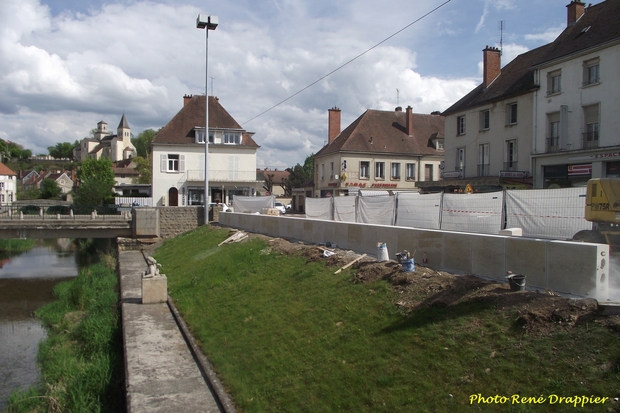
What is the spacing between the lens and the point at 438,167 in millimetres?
53000

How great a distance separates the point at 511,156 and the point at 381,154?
16559mm

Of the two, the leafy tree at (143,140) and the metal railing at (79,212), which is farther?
the leafy tree at (143,140)

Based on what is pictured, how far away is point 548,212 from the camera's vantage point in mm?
12430

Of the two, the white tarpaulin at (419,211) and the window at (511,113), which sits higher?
the window at (511,113)

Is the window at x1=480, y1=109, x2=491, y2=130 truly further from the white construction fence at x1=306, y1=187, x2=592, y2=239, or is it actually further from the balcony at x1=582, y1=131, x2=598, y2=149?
the white construction fence at x1=306, y1=187, x2=592, y2=239

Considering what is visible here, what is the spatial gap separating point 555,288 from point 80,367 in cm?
1018

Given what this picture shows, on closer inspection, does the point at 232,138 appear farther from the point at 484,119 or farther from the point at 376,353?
the point at 376,353

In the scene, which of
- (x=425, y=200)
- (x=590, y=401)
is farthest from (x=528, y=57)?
(x=590, y=401)

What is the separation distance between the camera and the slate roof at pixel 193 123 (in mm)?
51594

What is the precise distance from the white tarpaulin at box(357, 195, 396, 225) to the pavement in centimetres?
750

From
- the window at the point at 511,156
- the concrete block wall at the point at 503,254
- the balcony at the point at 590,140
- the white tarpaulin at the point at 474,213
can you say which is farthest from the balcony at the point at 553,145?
the concrete block wall at the point at 503,254

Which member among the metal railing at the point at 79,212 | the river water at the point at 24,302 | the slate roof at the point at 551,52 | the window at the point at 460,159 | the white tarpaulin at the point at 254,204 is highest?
the slate roof at the point at 551,52

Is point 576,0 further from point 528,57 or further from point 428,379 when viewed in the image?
point 428,379

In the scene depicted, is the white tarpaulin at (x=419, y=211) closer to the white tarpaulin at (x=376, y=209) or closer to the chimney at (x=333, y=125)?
the white tarpaulin at (x=376, y=209)
